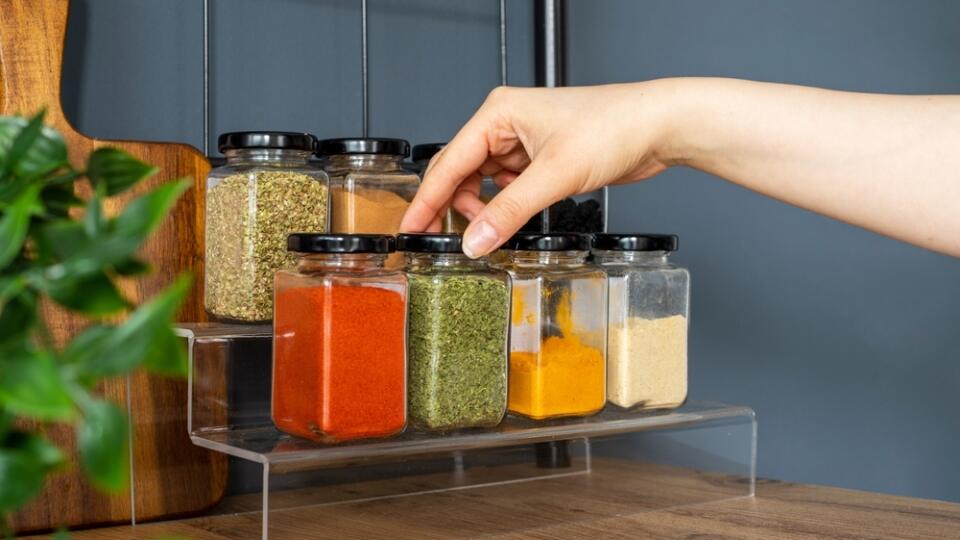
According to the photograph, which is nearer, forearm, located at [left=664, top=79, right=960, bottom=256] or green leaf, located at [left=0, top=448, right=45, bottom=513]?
green leaf, located at [left=0, top=448, right=45, bottom=513]

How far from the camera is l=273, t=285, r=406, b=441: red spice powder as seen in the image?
86 centimetres

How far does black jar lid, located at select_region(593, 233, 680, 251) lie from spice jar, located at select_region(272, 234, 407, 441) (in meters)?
0.30

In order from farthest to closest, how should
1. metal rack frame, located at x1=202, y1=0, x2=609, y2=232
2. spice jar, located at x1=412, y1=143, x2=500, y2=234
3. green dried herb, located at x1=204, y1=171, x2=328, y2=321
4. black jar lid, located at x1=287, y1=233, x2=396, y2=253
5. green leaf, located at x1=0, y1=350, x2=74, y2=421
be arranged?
1. metal rack frame, located at x1=202, y1=0, x2=609, y2=232
2. spice jar, located at x1=412, y1=143, x2=500, y2=234
3. green dried herb, located at x1=204, y1=171, x2=328, y2=321
4. black jar lid, located at x1=287, y1=233, x2=396, y2=253
5. green leaf, located at x1=0, y1=350, x2=74, y2=421

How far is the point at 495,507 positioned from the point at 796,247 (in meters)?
0.53

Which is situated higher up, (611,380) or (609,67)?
(609,67)

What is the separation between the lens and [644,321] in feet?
3.66

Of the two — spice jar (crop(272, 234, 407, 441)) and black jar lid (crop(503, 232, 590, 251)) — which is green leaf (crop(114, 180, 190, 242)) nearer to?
spice jar (crop(272, 234, 407, 441))

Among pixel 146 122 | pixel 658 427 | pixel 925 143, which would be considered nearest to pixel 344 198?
pixel 146 122

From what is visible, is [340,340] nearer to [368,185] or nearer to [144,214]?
[368,185]

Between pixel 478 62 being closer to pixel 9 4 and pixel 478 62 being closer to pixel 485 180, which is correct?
pixel 485 180

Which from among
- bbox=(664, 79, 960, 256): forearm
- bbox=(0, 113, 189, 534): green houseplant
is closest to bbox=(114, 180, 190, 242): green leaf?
bbox=(0, 113, 189, 534): green houseplant

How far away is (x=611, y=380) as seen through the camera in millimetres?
1114

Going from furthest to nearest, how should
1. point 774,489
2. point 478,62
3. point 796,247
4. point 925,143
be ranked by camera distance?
point 478,62 < point 796,247 < point 774,489 < point 925,143

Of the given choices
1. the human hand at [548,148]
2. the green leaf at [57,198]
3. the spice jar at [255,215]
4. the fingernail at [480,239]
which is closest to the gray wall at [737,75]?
the spice jar at [255,215]
